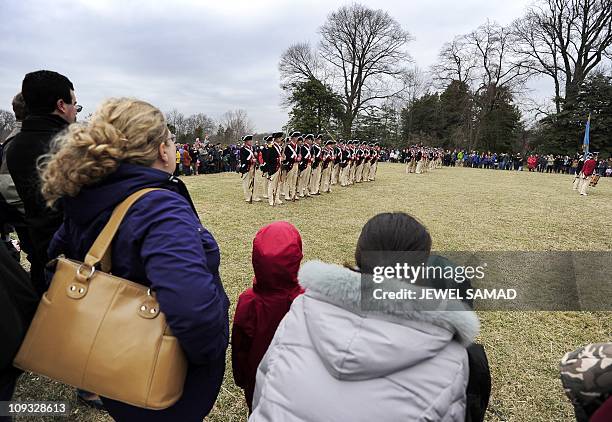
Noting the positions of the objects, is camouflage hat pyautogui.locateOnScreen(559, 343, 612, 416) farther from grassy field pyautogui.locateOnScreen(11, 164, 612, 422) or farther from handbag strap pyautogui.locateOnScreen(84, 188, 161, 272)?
grassy field pyautogui.locateOnScreen(11, 164, 612, 422)

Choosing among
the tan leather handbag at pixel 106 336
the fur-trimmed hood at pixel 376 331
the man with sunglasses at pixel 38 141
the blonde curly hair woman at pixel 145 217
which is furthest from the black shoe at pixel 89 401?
the fur-trimmed hood at pixel 376 331

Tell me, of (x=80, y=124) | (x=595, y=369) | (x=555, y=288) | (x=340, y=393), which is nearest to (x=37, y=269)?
(x=80, y=124)

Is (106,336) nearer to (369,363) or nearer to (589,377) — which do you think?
(369,363)

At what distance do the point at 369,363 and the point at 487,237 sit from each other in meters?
7.69

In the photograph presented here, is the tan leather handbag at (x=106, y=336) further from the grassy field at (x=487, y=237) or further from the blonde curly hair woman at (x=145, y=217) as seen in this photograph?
the grassy field at (x=487, y=237)

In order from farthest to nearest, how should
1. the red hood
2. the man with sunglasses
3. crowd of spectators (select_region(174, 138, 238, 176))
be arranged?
crowd of spectators (select_region(174, 138, 238, 176)) < the man with sunglasses < the red hood

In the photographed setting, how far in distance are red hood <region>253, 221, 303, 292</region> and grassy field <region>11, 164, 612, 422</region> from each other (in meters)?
1.28

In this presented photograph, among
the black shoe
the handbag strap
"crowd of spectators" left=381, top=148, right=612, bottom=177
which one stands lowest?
the black shoe

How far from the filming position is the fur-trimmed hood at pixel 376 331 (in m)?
1.10

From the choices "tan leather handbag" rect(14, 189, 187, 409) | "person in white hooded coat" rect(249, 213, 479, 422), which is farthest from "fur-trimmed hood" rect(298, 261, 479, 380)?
"tan leather handbag" rect(14, 189, 187, 409)

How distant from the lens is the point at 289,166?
11648mm

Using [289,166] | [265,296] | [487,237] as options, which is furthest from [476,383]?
[289,166]

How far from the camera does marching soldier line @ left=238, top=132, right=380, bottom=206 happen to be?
1112cm

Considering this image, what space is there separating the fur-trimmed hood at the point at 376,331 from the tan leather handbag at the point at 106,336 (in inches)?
20.0
